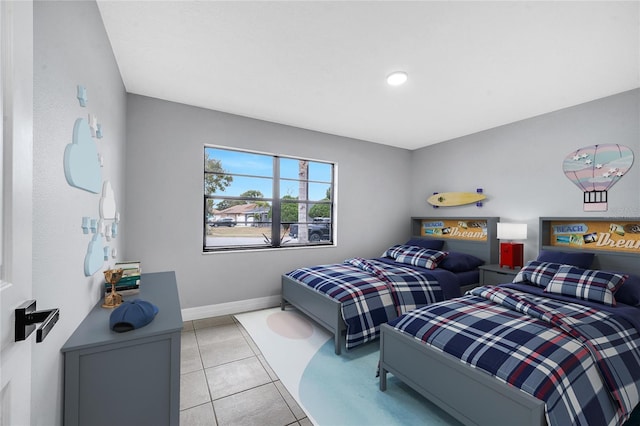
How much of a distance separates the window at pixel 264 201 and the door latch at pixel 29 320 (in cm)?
296

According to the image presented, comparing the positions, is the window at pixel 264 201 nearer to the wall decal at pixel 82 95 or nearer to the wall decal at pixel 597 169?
the wall decal at pixel 82 95

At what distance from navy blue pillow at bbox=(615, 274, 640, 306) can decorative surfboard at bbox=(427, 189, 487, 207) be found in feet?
5.98

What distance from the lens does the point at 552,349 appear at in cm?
158

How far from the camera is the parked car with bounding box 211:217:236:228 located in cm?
369

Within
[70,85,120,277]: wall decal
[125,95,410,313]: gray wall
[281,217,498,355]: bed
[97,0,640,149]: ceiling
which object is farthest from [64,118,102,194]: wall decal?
[281,217,498,355]: bed

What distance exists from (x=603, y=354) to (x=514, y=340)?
546 millimetres

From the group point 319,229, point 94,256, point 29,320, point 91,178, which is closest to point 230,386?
point 94,256

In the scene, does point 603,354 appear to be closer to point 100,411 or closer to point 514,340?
point 514,340

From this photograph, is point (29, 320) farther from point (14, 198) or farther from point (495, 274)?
point (495, 274)

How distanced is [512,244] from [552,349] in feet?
7.55

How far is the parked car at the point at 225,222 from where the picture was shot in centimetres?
369

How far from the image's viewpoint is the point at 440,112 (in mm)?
3457

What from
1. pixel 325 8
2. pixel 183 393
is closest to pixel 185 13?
pixel 325 8

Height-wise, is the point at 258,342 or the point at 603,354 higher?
the point at 603,354
